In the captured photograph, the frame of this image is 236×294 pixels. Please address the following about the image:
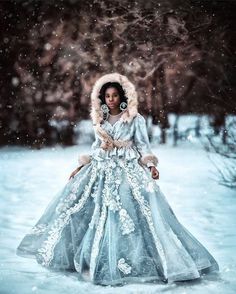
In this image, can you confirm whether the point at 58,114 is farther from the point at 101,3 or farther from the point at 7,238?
the point at 7,238

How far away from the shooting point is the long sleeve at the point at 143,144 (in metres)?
2.09

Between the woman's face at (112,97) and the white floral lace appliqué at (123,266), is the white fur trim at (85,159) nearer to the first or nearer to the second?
the woman's face at (112,97)

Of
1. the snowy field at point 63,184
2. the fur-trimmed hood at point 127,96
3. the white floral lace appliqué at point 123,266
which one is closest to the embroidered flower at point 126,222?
the white floral lace appliqué at point 123,266

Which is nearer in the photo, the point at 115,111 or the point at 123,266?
the point at 123,266

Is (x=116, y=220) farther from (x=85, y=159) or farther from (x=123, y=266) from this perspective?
(x=85, y=159)

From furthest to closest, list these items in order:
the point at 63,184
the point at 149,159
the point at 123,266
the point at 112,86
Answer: the point at 63,184
the point at 112,86
the point at 149,159
the point at 123,266

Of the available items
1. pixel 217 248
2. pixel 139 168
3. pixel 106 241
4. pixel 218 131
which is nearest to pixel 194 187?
pixel 218 131

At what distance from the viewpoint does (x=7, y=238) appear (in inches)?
92.8

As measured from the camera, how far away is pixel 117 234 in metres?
1.97

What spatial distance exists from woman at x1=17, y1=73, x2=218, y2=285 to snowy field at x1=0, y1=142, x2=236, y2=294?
57mm

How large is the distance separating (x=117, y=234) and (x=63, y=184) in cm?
82

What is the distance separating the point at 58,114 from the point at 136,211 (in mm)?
1147

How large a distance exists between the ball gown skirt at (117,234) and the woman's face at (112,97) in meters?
0.24

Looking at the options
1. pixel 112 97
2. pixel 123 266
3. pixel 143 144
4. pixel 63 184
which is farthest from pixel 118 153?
pixel 63 184
